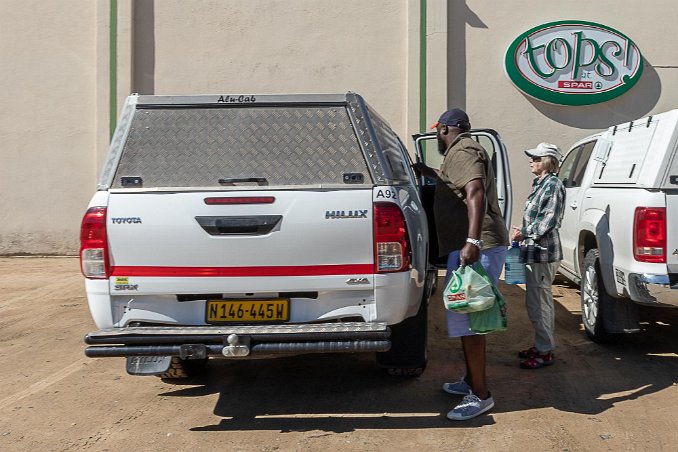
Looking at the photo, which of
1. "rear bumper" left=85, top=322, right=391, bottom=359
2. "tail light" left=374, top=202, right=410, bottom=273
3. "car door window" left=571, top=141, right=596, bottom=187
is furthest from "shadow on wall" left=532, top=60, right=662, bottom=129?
"rear bumper" left=85, top=322, right=391, bottom=359

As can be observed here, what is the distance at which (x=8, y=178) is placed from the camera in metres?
12.3

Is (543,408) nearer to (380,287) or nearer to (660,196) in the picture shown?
(380,287)

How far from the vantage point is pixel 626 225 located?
5.21m

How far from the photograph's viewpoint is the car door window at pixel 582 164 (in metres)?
7.20

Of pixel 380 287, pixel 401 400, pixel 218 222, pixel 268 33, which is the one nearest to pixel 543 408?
pixel 401 400

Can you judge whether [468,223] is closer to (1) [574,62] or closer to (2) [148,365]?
(2) [148,365]

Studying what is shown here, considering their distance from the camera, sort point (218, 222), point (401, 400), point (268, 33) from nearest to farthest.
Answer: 1. point (218, 222)
2. point (401, 400)
3. point (268, 33)

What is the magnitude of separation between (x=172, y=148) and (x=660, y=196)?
3376 millimetres

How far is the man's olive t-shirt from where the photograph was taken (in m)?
4.37

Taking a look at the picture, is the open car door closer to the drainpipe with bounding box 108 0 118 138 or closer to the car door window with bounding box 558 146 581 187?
the car door window with bounding box 558 146 581 187

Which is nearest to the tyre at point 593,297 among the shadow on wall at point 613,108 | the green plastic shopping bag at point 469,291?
the green plastic shopping bag at point 469,291

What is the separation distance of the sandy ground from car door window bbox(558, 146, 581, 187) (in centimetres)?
187

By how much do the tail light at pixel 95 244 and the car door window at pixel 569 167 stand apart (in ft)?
16.9

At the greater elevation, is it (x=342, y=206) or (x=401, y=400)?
(x=342, y=206)
